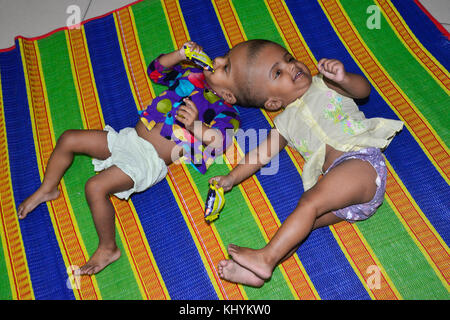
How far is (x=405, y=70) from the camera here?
1.37m

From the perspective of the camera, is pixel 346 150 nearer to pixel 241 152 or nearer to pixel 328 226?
pixel 328 226

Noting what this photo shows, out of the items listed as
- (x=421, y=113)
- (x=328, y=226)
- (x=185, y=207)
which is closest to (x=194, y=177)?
(x=185, y=207)

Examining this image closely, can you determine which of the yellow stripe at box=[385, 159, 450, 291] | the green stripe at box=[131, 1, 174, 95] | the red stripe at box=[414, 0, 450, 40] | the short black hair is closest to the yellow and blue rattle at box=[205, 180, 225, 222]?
the short black hair

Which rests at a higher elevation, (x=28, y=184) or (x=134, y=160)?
(x=134, y=160)

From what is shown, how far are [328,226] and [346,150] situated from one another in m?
0.23

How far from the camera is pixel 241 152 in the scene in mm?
1302

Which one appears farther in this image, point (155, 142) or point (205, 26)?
point (205, 26)

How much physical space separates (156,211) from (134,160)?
17cm

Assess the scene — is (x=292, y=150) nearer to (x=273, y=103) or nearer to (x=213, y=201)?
(x=273, y=103)

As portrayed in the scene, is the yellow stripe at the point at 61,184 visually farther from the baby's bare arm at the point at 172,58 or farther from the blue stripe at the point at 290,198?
the blue stripe at the point at 290,198

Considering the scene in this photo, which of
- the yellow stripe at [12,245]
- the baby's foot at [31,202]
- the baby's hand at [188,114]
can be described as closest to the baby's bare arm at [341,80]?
the baby's hand at [188,114]

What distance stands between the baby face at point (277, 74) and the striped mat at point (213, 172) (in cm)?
19

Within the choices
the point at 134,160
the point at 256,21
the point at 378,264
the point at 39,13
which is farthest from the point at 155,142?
the point at 39,13

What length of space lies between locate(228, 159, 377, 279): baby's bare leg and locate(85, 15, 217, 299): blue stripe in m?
0.19
